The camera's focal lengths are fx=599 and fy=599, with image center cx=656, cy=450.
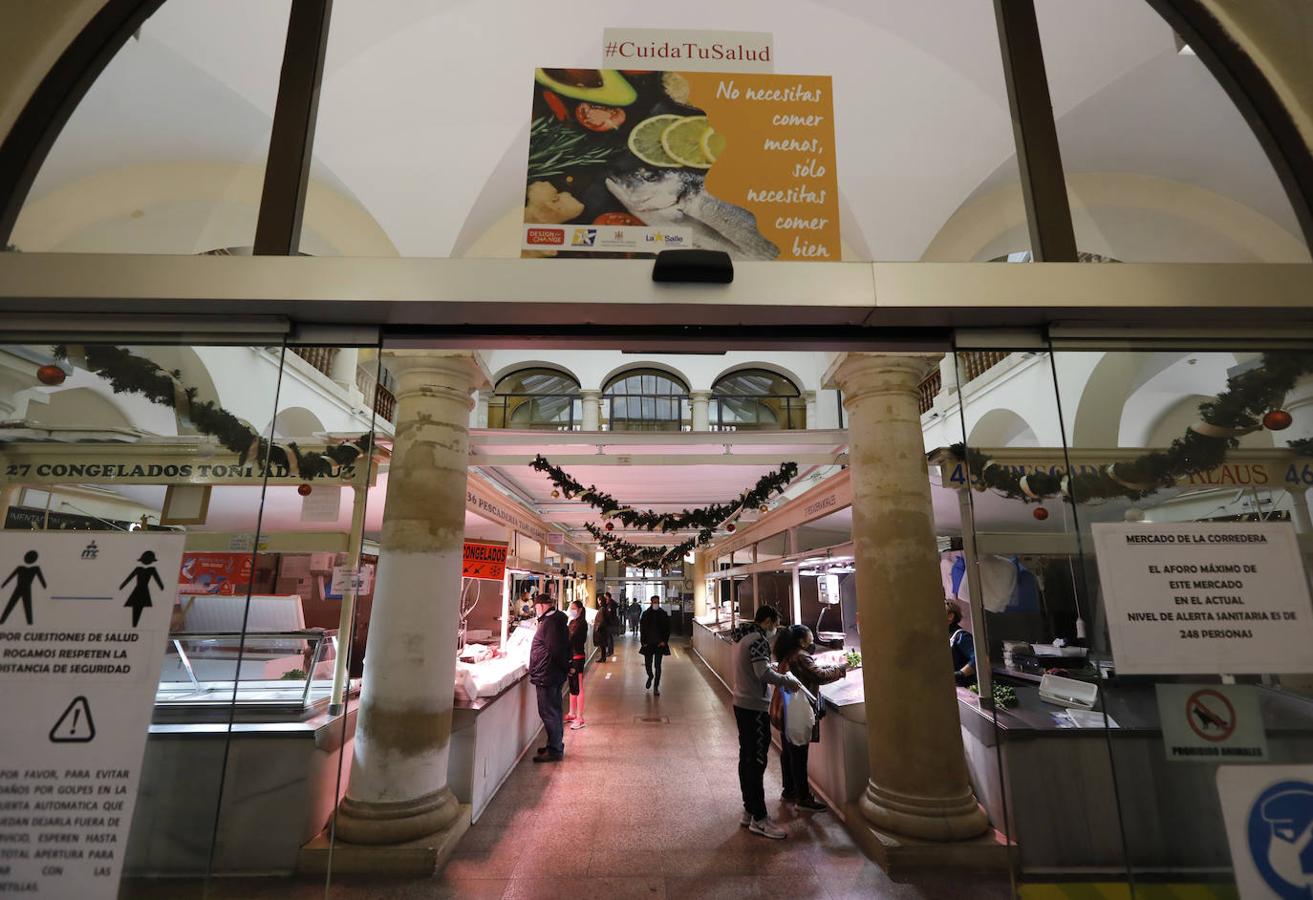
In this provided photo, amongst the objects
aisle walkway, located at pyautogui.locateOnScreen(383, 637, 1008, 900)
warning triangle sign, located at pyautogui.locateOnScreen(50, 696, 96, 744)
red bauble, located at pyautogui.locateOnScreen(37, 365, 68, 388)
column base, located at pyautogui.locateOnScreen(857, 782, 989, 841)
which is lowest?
aisle walkway, located at pyautogui.locateOnScreen(383, 637, 1008, 900)

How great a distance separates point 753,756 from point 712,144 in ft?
15.1

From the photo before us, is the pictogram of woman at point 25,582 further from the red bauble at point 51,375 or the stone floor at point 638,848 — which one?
the stone floor at point 638,848

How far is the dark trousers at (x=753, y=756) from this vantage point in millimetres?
4750

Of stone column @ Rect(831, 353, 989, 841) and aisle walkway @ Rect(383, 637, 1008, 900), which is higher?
stone column @ Rect(831, 353, 989, 841)

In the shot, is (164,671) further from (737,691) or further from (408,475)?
(737,691)

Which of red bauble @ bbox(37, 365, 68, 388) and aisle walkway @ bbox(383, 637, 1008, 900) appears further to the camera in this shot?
aisle walkway @ bbox(383, 637, 1008, 900)

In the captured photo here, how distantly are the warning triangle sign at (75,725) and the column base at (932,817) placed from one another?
447cm

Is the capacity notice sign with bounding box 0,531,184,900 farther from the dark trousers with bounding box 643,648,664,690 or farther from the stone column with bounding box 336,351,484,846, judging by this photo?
the dark trousers with bounding box 643,648,664,690

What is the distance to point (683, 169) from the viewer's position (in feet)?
5.79

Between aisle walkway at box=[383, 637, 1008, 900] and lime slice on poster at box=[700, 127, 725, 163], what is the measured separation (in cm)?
409

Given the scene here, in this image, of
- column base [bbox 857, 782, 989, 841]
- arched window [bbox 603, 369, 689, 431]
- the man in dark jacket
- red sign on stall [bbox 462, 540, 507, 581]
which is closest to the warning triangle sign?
column base [bbox 857, 782, 989, 841]

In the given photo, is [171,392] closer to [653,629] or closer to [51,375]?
[51,375]

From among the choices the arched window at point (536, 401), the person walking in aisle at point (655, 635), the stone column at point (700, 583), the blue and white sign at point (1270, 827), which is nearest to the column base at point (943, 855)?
the blue and white sign at point (1270, 827)

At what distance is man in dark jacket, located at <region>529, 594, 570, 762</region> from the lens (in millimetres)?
6621
